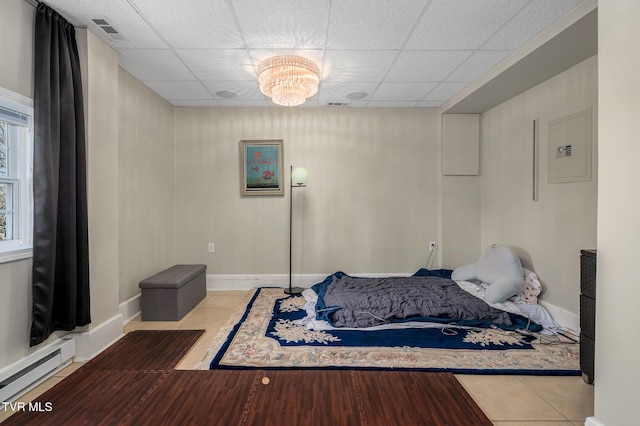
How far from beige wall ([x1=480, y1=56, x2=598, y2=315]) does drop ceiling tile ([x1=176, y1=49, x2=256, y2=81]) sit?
285 cm

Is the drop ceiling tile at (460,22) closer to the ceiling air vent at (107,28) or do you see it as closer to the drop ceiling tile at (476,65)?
the drop ceiling tile at (476,65)

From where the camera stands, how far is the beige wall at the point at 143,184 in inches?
119

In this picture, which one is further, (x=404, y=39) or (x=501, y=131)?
(x=501, y=131)

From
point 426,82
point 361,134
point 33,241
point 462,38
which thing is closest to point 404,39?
point 462,38

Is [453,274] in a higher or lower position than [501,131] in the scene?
lower

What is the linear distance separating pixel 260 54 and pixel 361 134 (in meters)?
1.90

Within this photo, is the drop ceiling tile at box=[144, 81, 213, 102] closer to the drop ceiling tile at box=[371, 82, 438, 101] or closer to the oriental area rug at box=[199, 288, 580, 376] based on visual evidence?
the drop ceiling tile at box=[371, 82, 438, 101]

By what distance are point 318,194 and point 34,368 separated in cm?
311

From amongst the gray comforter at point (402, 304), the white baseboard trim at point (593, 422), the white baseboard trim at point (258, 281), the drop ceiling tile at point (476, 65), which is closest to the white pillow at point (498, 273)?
the gray comforter at point (402, 304)

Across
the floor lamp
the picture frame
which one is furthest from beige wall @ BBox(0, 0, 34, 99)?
the floor lamp

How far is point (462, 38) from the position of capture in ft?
7.98

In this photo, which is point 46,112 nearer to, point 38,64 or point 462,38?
point 38,64

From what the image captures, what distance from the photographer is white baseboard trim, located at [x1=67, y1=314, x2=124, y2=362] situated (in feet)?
7.32

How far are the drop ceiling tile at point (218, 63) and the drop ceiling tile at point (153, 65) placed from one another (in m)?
0.10
